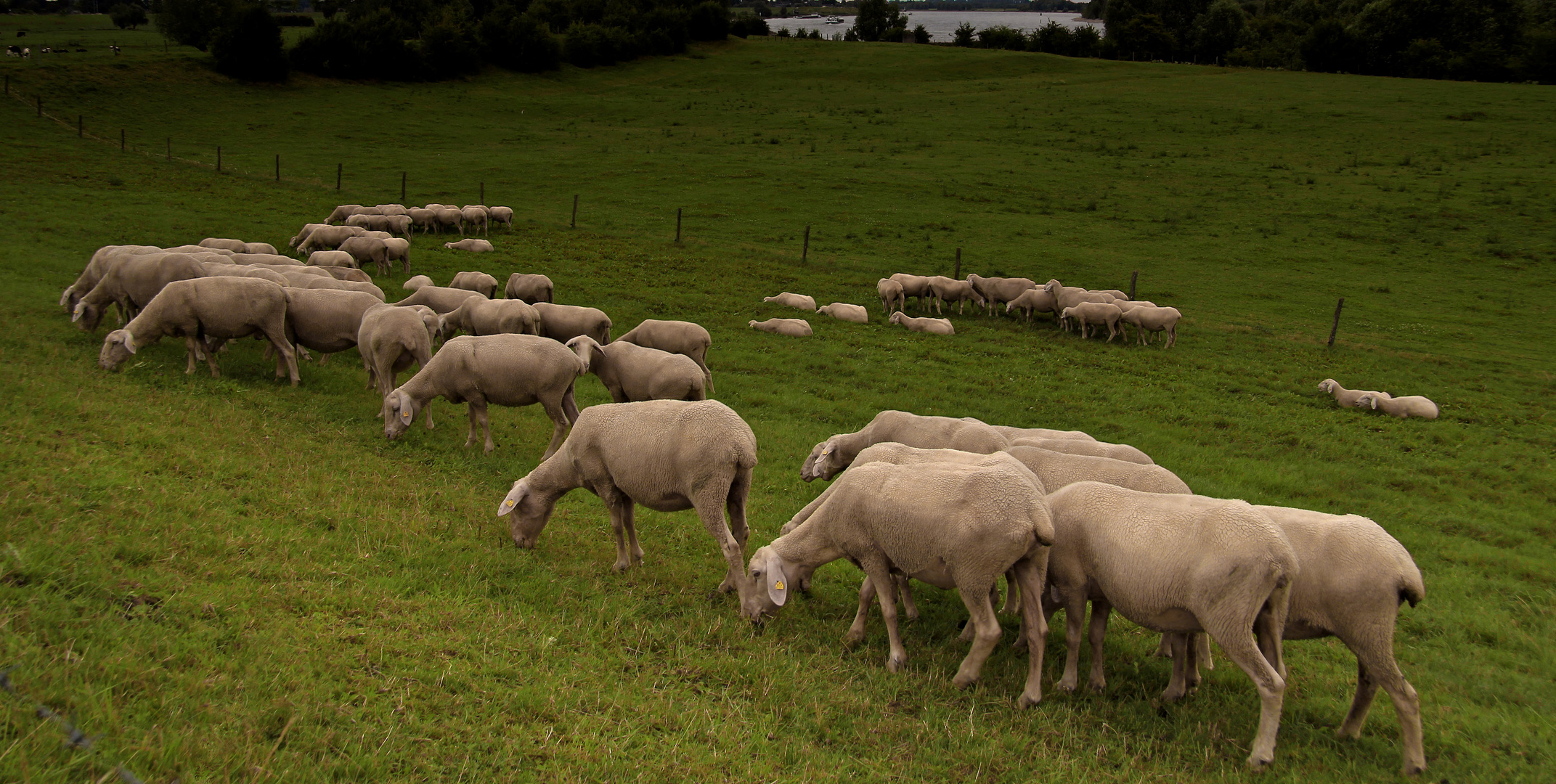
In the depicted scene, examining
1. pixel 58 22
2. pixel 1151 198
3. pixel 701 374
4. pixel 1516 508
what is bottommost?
pixel 1516 508

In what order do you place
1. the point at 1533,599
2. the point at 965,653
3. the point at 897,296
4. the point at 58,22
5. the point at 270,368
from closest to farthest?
1. the point at 965,653
2. the point at 1533,599
3. the point at 270,368
4. the point at 897,296
5. the point at 58,22

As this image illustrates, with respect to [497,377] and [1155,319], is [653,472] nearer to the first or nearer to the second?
[497,377]

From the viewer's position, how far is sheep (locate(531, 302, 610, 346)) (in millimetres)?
16984

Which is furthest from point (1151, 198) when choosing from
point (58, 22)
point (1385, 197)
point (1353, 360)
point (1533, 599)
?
point (58, 22)

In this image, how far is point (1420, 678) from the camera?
845cm

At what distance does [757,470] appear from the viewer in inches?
517

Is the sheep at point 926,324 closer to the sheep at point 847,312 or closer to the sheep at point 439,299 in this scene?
the sheep at point 847,312

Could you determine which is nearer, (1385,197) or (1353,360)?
(1353,360)

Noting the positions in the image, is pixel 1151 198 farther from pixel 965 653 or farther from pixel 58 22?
pixel 58 22

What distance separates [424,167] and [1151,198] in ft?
125

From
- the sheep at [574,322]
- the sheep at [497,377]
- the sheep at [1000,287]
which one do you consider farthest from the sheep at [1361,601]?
the sheep at [1000,287]

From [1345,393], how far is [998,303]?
11643 millimetres

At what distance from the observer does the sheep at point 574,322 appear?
55.7 feet

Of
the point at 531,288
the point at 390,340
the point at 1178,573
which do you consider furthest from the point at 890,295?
the point at 1178,573
